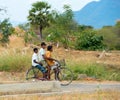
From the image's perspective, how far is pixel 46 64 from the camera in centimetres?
1593

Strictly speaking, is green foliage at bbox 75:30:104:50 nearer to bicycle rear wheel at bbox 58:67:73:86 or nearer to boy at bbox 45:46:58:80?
bicycle rear wheel at bbox 58:67:73:86

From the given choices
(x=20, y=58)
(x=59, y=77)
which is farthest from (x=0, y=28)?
(x=59, y=77)

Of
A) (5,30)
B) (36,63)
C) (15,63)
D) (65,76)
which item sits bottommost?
(65,76)

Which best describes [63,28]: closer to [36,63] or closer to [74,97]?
[36,63]

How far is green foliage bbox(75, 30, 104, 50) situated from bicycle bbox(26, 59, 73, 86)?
115 feet

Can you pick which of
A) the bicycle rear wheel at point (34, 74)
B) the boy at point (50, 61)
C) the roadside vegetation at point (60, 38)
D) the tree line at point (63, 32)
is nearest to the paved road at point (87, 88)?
the boy at point (50, 61)

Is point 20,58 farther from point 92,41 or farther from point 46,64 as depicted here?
point 92,41

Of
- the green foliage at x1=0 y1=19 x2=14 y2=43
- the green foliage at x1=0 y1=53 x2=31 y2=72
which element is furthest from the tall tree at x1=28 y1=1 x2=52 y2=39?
the green foliage at x1=0 y1=53 x2=31 y2=72

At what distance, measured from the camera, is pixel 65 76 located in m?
17.0

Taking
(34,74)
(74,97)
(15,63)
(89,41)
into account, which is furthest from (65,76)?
(89,41)

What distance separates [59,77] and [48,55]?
1721mm

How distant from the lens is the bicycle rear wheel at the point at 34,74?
16.2m

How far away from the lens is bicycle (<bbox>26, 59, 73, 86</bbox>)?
52.9ft

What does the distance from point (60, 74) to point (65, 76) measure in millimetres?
325
